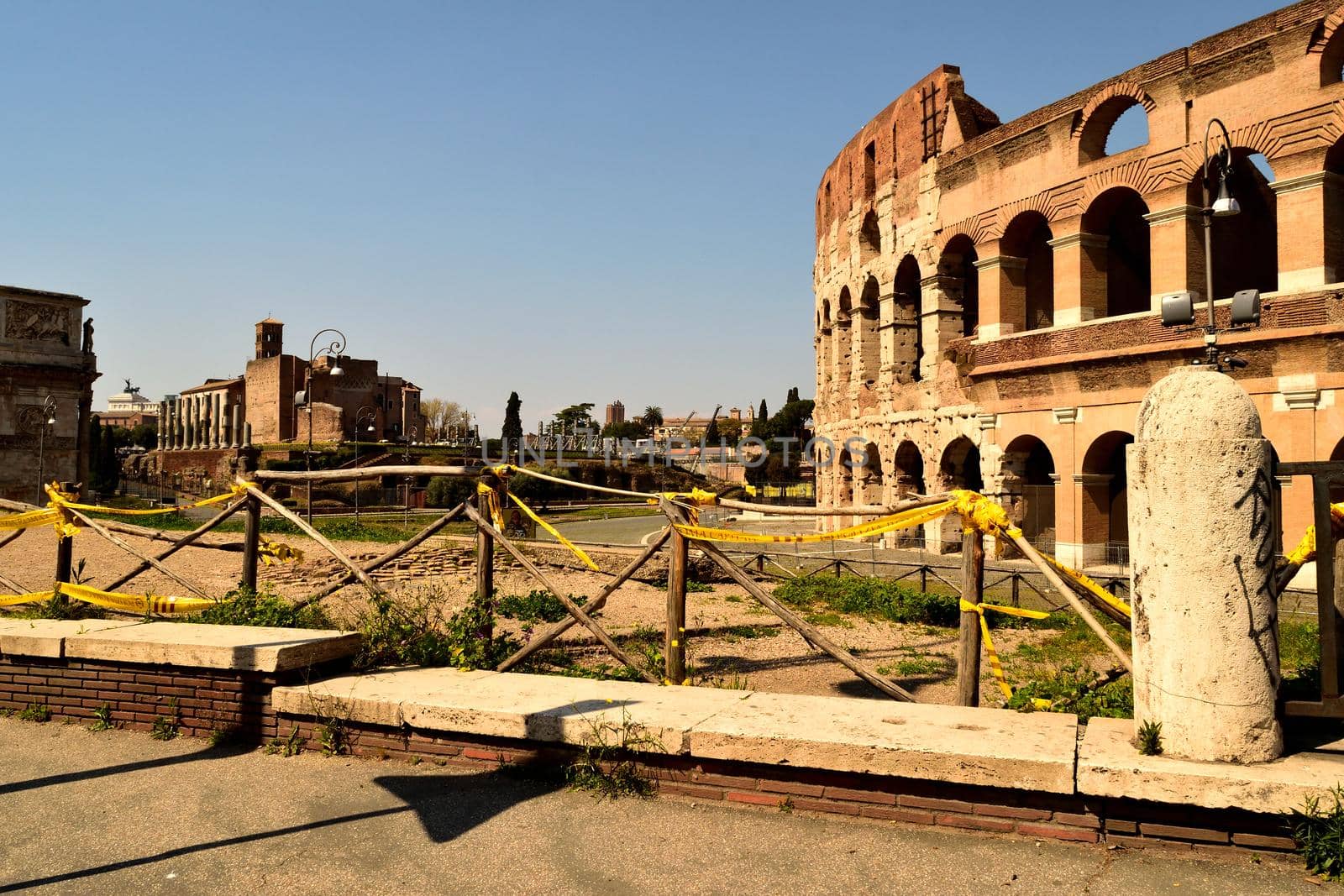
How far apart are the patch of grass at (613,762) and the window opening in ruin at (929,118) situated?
884 inches

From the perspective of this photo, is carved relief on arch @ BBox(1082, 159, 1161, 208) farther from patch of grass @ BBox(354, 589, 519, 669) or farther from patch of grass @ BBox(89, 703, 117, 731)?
patch of grass @ BBox(89, 703, 117, 731)

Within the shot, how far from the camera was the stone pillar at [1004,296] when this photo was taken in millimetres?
21266

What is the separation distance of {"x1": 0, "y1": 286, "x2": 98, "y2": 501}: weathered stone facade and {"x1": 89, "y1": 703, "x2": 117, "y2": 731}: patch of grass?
34.2m

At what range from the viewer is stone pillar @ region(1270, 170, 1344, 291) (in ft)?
50.9

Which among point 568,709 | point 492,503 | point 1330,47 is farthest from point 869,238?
point 568,709

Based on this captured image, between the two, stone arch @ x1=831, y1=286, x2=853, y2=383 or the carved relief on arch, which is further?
stone arch @ x1=831, y1=286, x2=853, y2=383

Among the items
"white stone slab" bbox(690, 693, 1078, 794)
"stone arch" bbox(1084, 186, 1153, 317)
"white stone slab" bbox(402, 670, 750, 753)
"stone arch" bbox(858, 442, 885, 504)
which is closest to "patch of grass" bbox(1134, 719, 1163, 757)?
"white stone slab" bbox(690, 693, 1078, 794)

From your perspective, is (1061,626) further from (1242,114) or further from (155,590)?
(155,590)

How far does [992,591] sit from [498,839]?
14.0m

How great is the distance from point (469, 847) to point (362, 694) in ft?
5.17

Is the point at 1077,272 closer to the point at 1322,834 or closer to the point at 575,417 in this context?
the point at 1322,834

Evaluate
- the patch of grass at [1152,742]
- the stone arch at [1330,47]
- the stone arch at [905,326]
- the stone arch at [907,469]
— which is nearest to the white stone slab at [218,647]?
the patch of grass at [1152,742]

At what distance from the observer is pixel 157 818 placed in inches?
178

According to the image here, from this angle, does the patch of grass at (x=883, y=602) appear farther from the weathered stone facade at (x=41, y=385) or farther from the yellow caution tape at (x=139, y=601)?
the weathered stone facade at (x=41, y=385)
